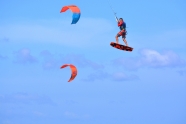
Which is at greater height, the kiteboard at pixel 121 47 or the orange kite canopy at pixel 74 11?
the orange kite canopy at pixel 74 11

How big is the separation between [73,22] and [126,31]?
4.33 metres

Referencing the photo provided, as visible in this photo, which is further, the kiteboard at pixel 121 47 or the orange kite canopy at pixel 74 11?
the orange kite canopy at pixel 74 11

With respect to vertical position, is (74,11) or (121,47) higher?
(74,11)

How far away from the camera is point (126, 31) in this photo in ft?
200

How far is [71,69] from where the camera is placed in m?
66.1

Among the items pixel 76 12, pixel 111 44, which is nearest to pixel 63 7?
pixel 76 12

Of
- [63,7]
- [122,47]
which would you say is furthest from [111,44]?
[63,7]

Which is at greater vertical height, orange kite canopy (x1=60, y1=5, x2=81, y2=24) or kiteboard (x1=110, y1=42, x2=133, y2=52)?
orange kite canopy (x1=60, y1=5, x2=81, y2=24)

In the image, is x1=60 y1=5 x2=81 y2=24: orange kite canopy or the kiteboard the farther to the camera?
x1=60 y1=5 x2=81 y2=24: orange kite canopy

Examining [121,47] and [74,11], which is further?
[74,11]

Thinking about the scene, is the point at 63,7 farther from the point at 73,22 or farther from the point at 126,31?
the point at 126,31

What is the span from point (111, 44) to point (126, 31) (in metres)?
1.82

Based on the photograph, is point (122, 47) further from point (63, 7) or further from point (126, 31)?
point (63, 7)

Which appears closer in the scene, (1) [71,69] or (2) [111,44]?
(2) [111,44]
